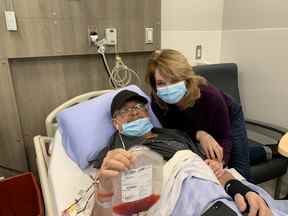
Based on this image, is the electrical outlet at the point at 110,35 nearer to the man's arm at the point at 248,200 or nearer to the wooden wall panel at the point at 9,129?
the wooden wall panel at the point at 9,129

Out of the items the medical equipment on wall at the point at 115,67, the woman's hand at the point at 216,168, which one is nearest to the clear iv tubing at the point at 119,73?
the medical equipment on wall at the point at 115,67

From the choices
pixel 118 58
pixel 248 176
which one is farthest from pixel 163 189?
pixel 118 58

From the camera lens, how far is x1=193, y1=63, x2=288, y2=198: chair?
5.45ft

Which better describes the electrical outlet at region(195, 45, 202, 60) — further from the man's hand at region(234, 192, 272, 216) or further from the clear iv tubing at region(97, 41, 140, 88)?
the man's hand at region(234, 192, 272, 216)

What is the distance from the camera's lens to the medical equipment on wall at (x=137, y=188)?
2.72ft

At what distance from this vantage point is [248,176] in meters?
1.52

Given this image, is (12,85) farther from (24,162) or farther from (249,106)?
(249,106)

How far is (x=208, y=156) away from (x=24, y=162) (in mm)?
1271

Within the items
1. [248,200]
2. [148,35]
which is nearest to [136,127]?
[248,200]

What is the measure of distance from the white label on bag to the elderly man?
0.18 feet

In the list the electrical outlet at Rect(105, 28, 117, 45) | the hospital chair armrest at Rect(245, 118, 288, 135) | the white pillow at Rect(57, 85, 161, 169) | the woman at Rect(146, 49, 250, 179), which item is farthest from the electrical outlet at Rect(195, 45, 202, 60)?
the white pillow at Rect(57, 85, 161, 169)

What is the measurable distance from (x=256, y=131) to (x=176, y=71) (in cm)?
111

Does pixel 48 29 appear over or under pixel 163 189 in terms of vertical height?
over

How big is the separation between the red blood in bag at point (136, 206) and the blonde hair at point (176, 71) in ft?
1.86
